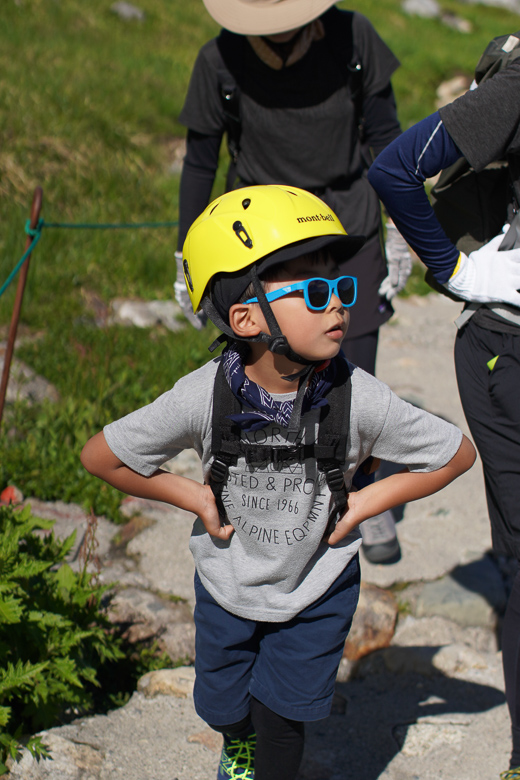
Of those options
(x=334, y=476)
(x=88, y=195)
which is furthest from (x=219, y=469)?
(x=88, y=195)

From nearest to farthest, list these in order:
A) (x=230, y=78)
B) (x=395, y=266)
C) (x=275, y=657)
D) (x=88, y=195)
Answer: (x=275, y=657), (x=230, y=78), (x=395, y=266), (x=88, y=195)

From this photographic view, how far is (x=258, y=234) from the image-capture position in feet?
6.07

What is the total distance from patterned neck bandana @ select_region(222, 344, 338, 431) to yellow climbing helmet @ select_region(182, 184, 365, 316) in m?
0.17

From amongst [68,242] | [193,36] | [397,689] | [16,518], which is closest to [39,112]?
[68,242]

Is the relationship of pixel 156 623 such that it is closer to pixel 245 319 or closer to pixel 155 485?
pixel 155 485

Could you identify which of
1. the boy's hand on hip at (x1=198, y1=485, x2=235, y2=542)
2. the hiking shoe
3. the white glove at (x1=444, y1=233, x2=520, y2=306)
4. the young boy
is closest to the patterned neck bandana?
the young boy

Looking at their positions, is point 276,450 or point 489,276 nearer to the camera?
point 276,450

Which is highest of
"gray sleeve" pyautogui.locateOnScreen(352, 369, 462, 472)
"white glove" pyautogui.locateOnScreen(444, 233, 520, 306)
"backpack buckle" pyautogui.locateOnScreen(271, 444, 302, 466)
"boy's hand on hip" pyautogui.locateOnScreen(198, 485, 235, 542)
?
"white glove" pyautogui.locateOnScreen(444, 233, 520, 306)

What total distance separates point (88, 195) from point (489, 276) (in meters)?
5.57

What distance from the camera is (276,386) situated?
1992 mm

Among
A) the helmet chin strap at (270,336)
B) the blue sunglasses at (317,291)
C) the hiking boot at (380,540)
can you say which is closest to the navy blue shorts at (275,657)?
the helmet chin strap at (270,336)

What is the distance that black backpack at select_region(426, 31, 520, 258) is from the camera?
2.43m

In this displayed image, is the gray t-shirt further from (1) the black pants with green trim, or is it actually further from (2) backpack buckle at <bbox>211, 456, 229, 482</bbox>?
(1) the black pants with green trim

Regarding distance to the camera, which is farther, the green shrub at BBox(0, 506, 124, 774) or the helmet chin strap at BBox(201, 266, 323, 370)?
the green shrub at BBox(0, 506, 124, 774)
